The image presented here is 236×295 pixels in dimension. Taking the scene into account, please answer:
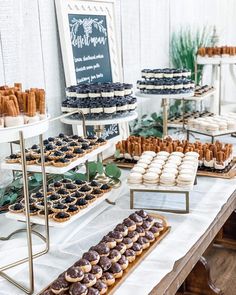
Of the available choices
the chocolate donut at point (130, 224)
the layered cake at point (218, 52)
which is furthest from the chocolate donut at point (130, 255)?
→ the layered cake at point (218, 52)

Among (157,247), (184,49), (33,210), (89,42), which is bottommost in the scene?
(157,247)

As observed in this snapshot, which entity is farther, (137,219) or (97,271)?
(137,219)

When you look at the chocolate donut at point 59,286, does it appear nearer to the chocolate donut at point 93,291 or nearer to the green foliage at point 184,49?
the chocolate donut at point 93,291

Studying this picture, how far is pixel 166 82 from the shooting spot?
2.35 meters

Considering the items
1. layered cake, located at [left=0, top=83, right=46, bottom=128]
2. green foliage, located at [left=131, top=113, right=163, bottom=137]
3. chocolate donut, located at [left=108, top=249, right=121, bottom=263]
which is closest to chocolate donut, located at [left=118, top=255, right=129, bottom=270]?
chocolate donut, located at [left=108, top=249, right=121, bottom=263]

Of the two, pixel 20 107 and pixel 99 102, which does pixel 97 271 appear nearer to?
pixel 20 107

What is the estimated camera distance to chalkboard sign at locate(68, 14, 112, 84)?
2.22m

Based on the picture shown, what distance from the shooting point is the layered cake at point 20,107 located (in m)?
1.06

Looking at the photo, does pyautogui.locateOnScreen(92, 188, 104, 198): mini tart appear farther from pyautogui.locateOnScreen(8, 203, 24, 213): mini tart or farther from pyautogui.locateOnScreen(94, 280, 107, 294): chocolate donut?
pyautogui.locateOnScreen(94, 280, 107, 294): chocolate donut

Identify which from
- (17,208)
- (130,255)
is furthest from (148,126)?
(130,255)

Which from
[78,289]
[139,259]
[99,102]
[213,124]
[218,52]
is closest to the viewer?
[78,289]

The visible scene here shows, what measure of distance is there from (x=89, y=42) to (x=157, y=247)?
1318mm

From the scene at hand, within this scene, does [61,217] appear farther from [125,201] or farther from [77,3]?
[77,3]

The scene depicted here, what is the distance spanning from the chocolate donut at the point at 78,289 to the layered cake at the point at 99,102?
82cm
